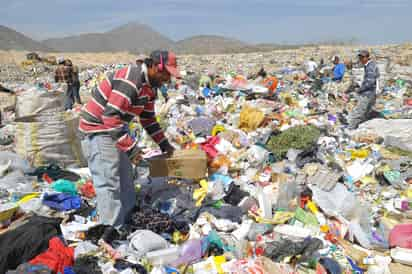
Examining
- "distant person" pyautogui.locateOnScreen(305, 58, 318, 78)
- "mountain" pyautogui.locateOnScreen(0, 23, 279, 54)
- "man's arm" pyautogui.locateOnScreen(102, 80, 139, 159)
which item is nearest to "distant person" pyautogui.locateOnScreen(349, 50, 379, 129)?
"man's arm" pyautogui.locateOnScreen(102, 80, 139, 159)

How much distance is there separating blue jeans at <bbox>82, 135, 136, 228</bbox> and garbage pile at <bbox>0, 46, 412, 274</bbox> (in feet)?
0.48

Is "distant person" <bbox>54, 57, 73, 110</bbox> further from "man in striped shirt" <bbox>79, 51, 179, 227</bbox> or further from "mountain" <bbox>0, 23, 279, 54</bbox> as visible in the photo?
"mountain" <bbox>0, 23, 279, 54</bbox>

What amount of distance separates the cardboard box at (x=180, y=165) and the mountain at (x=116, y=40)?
102027mm

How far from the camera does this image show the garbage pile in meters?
3.07

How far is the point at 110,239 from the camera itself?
128 inches

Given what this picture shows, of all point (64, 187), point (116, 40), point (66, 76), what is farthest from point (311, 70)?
point (116, 40)

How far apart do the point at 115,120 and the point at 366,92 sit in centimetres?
550

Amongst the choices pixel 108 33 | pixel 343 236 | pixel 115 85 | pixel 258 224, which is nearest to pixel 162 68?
pixel 115 85

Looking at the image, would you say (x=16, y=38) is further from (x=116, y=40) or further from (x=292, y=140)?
(x=292, y=140)

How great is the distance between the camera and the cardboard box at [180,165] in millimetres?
3744

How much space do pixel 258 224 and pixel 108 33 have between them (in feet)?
426

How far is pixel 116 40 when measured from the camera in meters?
119

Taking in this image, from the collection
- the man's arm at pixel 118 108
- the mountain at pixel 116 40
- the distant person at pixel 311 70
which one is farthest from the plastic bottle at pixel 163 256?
the mountain at pixel 116 40

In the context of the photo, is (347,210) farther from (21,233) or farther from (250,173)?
(21,233)
